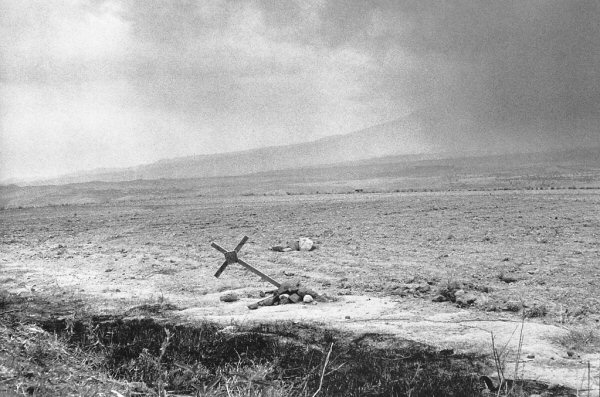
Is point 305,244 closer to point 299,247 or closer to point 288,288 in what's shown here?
point 299,247

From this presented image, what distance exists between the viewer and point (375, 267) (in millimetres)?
11961

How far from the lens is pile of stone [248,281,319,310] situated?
9078mm

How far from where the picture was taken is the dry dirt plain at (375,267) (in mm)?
7840

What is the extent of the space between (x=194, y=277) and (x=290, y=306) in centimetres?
357

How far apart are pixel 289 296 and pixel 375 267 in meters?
3.36

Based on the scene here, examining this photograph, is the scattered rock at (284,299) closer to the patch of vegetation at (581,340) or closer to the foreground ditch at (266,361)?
the foreground ditch at (266,361)

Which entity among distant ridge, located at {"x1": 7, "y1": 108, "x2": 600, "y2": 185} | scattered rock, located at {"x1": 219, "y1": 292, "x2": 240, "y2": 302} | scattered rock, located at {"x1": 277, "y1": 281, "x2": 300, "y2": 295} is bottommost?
scattered rock, located at {"x1": 219, "y1": 292, "x2": 240, "y2": 302}

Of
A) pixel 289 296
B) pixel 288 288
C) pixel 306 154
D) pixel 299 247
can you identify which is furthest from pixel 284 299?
pixel 306 154

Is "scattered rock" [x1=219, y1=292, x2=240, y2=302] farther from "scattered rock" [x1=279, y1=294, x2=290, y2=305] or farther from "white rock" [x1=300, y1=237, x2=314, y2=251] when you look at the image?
"white rock" [x1=300, y1=237, x2=314, y2=251]

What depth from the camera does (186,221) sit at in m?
22.4

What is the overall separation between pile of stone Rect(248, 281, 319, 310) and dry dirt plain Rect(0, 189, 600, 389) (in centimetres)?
23

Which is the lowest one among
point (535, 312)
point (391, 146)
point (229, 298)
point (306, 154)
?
point (535, 312)

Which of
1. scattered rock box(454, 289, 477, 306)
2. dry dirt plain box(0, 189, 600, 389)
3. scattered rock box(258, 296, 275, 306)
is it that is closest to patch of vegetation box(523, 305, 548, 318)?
dry dirt plain box(0, 189, 600, 389)

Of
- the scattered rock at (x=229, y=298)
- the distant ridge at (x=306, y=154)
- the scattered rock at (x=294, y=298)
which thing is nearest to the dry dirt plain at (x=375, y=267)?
the scattered rock at (x=229, y=298)
